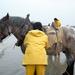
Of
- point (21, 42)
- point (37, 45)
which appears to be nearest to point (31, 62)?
point (37, 45)

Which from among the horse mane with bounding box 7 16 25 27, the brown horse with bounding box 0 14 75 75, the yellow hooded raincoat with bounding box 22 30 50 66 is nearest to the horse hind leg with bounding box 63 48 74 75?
the brown horse with bounding box 0 14 75 75

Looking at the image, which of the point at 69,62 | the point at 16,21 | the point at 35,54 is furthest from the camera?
the point at 69,62

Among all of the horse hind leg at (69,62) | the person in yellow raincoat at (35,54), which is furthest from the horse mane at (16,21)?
the horse hind leg at (69,62)

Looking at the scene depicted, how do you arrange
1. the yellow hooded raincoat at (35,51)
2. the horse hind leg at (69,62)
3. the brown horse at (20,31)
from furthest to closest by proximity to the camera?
the horse hind leg at (69,62) < the brown horse at (20,31) < the yellow hooded raincoat at (35,51)

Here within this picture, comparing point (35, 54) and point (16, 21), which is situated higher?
point (16, 21)

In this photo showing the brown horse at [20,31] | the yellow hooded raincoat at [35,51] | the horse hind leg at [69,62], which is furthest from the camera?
the horse hind leg at [69,62]

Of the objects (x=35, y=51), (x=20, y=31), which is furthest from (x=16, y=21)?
(x=35, y=51)

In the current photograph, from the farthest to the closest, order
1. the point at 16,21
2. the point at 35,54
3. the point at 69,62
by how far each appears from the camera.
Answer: the point at 69,62, the point at 16,21, the point at 35,54

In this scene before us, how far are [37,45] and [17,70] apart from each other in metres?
4.07

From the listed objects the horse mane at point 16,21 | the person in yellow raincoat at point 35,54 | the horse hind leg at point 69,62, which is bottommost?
the horse hind leg at point 69,62

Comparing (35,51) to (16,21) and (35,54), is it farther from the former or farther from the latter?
(16,21)

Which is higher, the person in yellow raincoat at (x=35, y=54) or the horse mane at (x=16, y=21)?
the horse mane at (x=16, y=21)

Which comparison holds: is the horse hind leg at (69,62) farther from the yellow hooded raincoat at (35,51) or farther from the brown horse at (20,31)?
the yellow hooded raincoat at (35,51)

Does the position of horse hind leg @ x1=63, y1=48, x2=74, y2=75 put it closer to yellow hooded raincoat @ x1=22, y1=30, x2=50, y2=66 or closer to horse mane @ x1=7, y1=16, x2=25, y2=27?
horse mane @ x1=7, y1=16, x2=25, y2=27
